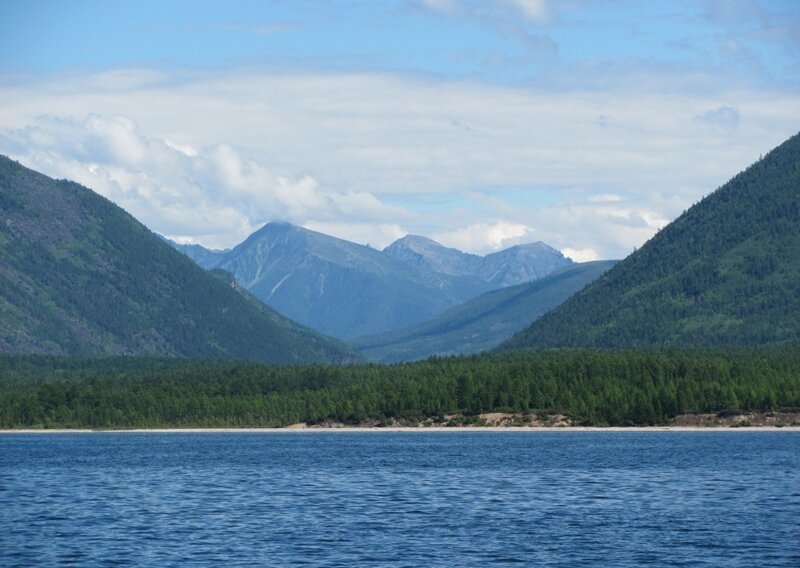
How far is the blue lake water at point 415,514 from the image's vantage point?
100 m

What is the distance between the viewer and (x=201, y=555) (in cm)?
10038

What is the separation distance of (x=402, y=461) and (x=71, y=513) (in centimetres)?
7334

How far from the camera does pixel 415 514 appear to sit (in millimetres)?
125188

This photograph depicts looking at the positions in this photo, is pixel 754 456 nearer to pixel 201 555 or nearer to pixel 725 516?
pixel 725 516

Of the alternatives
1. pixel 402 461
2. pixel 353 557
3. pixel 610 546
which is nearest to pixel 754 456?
pixel 402 461

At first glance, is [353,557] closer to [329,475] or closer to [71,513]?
[71,513]

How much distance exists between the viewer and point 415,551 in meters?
102

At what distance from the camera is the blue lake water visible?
100 m

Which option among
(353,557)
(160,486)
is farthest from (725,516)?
(160,486)

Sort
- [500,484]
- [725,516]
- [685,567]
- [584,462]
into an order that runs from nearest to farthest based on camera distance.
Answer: [685,567], [725,516], [500,484], [584,462]

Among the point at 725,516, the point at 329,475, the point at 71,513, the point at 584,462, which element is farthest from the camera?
the point at 584,462

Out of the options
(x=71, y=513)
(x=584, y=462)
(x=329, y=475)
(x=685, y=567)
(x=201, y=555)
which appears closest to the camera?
(x=685, y=567)

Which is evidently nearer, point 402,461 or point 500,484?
point 500,484

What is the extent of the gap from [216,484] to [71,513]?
33.0 m
